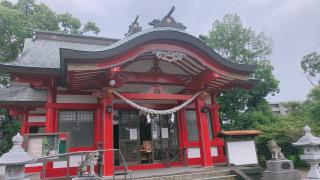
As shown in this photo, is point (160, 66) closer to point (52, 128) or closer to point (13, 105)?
point (52, 128)

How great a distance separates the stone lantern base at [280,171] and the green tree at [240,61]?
26.4 ft

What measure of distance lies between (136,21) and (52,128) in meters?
5.86

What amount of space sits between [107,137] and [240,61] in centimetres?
1365

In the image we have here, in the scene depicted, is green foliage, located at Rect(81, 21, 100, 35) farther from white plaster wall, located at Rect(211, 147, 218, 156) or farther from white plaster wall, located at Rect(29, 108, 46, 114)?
white plaster wall, located at Rect(211, 147, 218, 156)

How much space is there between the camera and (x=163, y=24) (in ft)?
27.3

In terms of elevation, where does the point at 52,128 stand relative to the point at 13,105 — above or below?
below

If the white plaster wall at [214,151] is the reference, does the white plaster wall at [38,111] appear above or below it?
above

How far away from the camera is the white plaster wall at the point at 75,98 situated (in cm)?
833

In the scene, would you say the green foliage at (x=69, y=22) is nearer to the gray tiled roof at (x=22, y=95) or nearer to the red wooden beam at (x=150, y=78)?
the gray tiled roof at (x=22, y=95)

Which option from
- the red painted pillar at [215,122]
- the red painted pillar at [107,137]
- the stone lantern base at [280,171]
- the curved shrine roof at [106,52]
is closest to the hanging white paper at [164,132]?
the red painted pillar at [215,122]

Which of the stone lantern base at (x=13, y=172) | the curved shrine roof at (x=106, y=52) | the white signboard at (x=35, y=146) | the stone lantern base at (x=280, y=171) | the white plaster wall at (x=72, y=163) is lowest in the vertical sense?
the stone lantern base at (x=280, y=171)

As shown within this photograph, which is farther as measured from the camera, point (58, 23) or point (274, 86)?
point (58, 23)

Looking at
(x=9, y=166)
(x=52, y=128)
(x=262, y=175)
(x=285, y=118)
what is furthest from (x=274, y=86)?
(x=9, y=166)

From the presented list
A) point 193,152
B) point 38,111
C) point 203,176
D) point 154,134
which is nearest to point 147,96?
point 154,134
